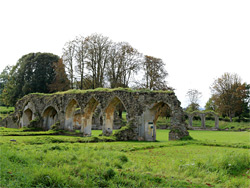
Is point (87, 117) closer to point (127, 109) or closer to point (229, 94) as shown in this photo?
point (127, 109)

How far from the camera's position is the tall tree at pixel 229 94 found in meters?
45.0

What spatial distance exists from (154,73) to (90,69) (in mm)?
9476

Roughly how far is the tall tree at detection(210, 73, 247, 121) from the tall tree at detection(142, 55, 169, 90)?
52.6 feet

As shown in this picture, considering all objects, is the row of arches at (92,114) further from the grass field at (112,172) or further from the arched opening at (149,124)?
the grass field at (112,172)

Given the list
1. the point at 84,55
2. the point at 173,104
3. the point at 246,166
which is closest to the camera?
the point at 246,166

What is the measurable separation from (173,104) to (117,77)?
1791 cm

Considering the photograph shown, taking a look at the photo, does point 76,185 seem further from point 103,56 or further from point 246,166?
point 103,56

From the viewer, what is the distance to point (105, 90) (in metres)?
20.8

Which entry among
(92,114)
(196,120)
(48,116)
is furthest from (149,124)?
(196,120)

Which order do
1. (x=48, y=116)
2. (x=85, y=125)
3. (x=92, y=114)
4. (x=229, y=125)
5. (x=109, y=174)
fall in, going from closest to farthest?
(x=109, y=174) < (x=85, y=125) < (x=92, y=114) < (x=48, y=116) < (x=229, y=125)

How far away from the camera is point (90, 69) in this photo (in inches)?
1373

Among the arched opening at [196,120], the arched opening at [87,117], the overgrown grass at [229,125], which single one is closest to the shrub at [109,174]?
the arched opening at [87,117]

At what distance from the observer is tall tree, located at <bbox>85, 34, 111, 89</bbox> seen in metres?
34.3

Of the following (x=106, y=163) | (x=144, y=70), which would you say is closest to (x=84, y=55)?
(x=144, y=70)
